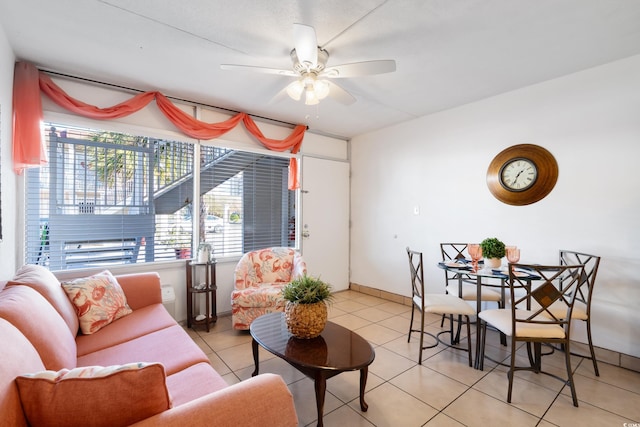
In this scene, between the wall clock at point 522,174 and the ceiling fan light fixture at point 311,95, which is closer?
the ceiling fan light fixture at point 311,95

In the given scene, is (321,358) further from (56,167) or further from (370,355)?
(56,167)

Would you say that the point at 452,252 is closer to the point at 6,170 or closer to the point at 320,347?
the point at 320,347

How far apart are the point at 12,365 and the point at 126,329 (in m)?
1.27

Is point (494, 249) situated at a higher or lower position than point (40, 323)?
higher

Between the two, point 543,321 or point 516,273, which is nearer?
point 543,321

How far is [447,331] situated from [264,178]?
9.59 feet

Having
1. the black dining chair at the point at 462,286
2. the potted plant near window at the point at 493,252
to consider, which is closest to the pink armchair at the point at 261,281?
the black dining chair at the point at 462,286

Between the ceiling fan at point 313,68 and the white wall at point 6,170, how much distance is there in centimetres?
159

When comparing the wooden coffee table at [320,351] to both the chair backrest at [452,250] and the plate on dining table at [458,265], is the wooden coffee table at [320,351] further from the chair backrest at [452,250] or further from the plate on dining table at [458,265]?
the chair backrest at [452,250]

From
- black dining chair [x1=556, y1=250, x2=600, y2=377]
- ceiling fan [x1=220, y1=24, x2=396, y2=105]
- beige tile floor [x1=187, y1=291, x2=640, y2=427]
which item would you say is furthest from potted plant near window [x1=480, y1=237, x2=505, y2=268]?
ceiling fan [x1=220, y1=24, x2=396, y2=105]

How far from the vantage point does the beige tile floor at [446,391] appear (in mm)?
1820

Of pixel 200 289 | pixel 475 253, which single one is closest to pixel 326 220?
pixel 200 289

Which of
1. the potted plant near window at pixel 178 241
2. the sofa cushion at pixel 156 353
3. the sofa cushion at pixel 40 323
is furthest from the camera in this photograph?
the potted plant near window at pixel 178 241

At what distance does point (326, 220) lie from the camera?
14.9ft
